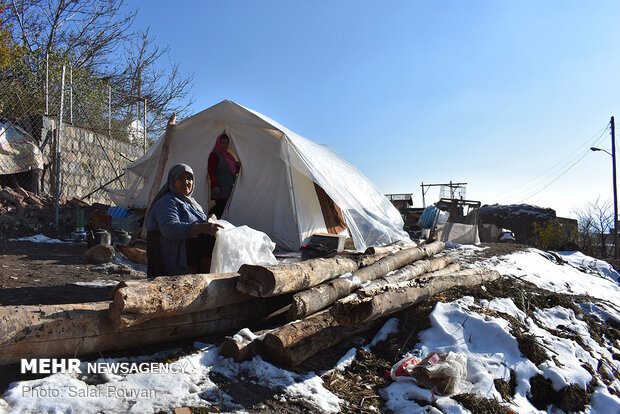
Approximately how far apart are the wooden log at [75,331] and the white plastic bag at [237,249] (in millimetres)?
835

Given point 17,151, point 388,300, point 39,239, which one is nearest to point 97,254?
point 39,239

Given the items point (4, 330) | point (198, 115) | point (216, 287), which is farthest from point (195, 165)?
point (4, 330)

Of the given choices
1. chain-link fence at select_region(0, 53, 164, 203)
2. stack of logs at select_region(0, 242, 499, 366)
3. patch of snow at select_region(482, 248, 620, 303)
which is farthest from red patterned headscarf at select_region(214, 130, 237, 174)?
patch of snow at select_region(482, 248, 620, 303)

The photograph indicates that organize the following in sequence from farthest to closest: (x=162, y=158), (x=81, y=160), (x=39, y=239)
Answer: (x=81, y=160), (x=162, y=158), (x=39, y=239)

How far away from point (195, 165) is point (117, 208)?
1.71 metres

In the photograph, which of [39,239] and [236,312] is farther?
[39,239]

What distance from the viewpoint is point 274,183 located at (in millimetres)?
7113

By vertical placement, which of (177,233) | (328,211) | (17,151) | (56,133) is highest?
(56,133)

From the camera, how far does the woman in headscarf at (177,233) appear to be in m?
3.18

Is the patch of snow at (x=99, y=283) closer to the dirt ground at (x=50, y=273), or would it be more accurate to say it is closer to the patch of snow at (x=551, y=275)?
the dirt ground at (x=50, y=273)

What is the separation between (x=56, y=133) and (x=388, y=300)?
8630 millimetres

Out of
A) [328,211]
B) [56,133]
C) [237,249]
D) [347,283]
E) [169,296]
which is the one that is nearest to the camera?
[169,296]

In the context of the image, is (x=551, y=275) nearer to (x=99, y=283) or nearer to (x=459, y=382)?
(x=459, y=382)

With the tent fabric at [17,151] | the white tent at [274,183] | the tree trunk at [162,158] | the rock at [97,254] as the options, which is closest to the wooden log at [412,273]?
the white tent at [274,183]
